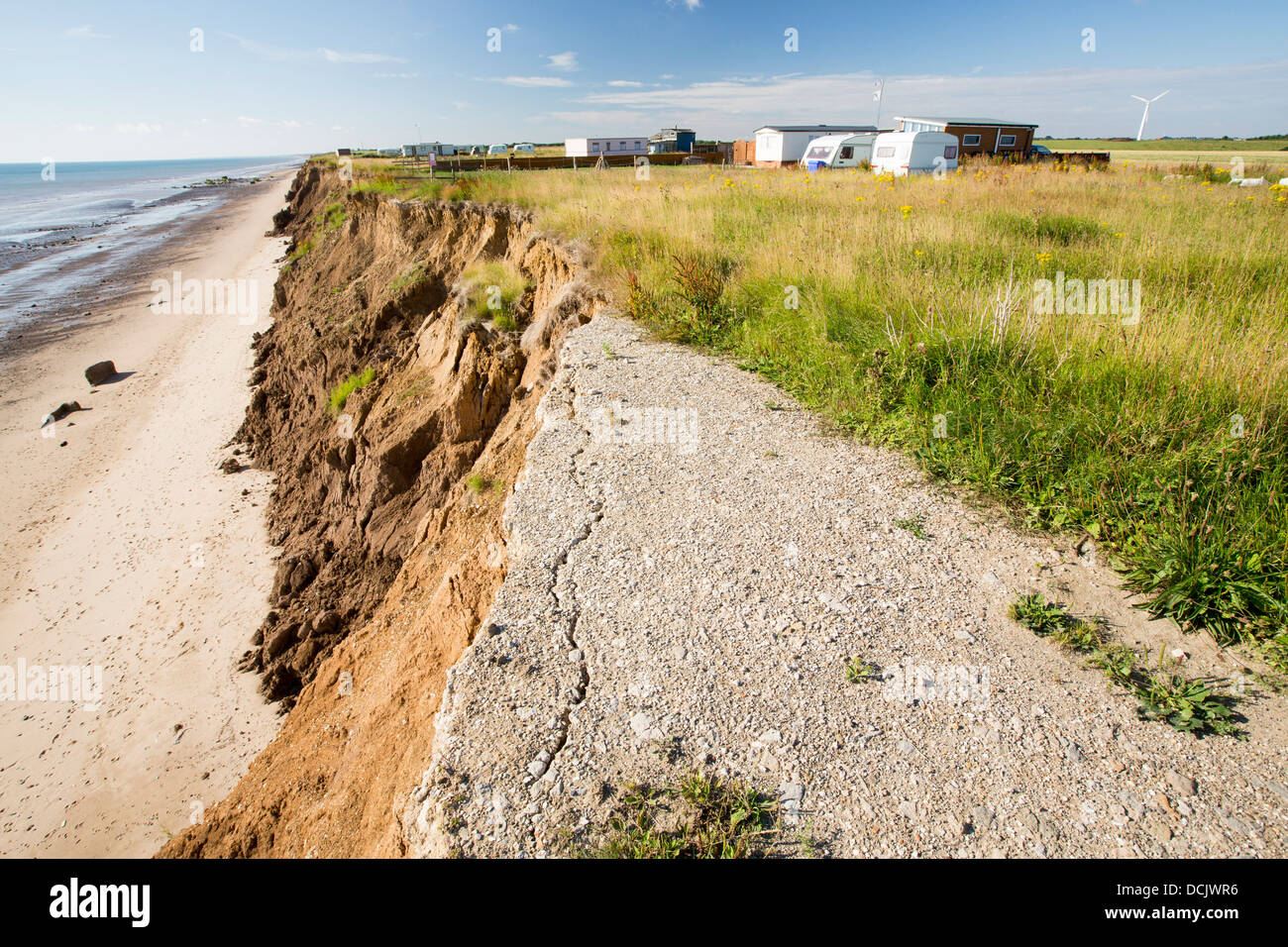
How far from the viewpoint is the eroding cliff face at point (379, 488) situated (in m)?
4.14

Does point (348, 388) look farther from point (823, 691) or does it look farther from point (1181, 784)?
point (1181, 784)

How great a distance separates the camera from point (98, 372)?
1792cm

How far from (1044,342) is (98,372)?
24.1 m

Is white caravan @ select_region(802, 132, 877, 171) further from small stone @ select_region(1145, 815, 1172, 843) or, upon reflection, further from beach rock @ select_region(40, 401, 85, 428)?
small stone @ select_region(1145, 815, 1172, 843)

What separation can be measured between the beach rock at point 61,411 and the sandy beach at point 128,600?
8.9 inches

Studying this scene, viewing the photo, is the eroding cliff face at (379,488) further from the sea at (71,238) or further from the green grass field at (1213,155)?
the green grass field at (1213,155)

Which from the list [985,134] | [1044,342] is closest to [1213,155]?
[985,134]

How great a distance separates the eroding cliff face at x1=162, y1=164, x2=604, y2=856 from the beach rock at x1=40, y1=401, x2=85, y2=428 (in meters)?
4.77

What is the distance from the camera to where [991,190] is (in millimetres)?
11516

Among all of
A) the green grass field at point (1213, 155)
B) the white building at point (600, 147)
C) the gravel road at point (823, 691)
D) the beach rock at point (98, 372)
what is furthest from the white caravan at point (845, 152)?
the gravel road at point (823, 691)

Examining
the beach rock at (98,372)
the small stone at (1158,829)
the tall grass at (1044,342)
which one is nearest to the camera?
the small stone at (1158,829)
